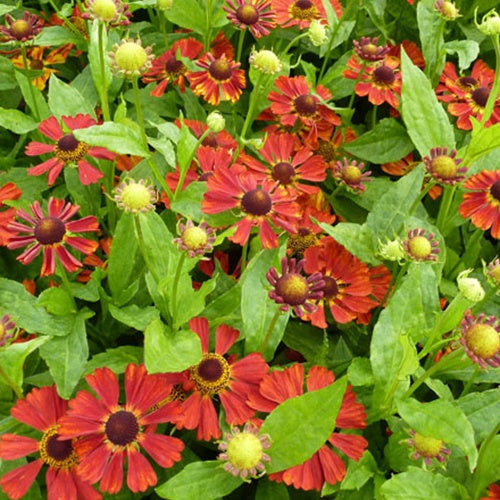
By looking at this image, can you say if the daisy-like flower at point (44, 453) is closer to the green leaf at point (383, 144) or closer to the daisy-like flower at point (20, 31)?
the daisy-like flower at point (20, 31)

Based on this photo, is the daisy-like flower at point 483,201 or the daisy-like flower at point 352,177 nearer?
the daisy-like flower at point 483,201

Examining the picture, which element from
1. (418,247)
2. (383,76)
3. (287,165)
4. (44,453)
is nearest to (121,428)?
(44,453)

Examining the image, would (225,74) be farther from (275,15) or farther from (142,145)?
(142,145)

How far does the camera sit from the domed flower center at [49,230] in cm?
94

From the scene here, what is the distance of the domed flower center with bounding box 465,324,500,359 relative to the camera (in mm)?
762

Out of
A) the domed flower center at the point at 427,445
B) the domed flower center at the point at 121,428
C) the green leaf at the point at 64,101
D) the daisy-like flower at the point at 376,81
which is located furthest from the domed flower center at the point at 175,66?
the domed flower center at the point at 427,445

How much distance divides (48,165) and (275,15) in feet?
1.94

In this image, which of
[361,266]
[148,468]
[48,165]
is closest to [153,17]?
[48,165]

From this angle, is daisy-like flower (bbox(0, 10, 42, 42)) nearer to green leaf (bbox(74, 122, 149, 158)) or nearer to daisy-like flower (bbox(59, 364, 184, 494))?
green leaf (bbox(74, 122, 149, 158))

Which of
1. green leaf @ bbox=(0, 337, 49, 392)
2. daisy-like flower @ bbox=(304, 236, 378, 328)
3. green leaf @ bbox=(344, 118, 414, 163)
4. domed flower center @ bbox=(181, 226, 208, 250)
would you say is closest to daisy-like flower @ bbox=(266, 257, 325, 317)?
domed flower center @ bbox=(181, 226, 208, 250)

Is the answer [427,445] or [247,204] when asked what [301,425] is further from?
[247,204]

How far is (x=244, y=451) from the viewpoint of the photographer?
2.53ft

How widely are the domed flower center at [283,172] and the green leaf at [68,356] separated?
458mm

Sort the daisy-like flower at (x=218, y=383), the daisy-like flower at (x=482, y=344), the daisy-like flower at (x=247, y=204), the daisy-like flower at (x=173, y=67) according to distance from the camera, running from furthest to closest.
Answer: the daisy-like flower at (x=173, y=67), the daisy-like flower at (x=247, y=204), the daisy-like flower at (x=218, y=383), the daisy-like flower at (x=482, y=344)
